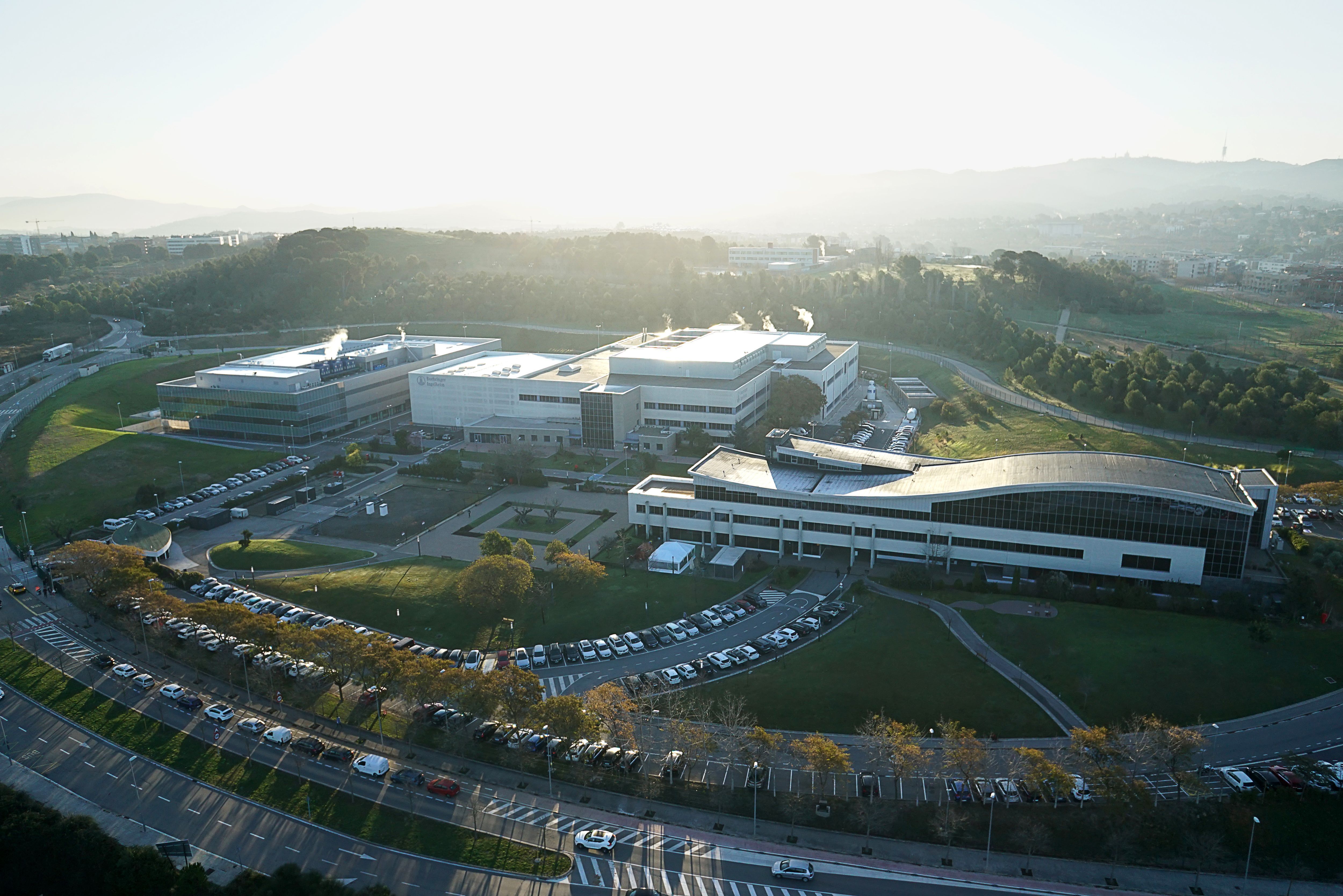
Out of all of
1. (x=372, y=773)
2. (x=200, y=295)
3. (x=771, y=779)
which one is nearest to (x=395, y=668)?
(x=372, y=773)

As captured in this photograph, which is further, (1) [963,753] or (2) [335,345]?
(2) [335,345]

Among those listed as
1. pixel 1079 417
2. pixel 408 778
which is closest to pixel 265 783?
pixel 408 778

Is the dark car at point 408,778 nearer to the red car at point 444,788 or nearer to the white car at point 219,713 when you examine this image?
the red car at point 444,788

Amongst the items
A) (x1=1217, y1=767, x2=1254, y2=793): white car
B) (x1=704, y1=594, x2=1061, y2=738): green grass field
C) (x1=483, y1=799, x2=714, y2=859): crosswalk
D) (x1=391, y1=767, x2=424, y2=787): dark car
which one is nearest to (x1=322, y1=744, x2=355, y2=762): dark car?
(x1=391, y1=767, x2=424, y2=787): dark car

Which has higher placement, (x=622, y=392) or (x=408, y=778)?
(x=622, y=392)

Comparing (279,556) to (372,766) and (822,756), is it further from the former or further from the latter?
(822,756)

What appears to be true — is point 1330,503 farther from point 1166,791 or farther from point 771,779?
point 771,779
